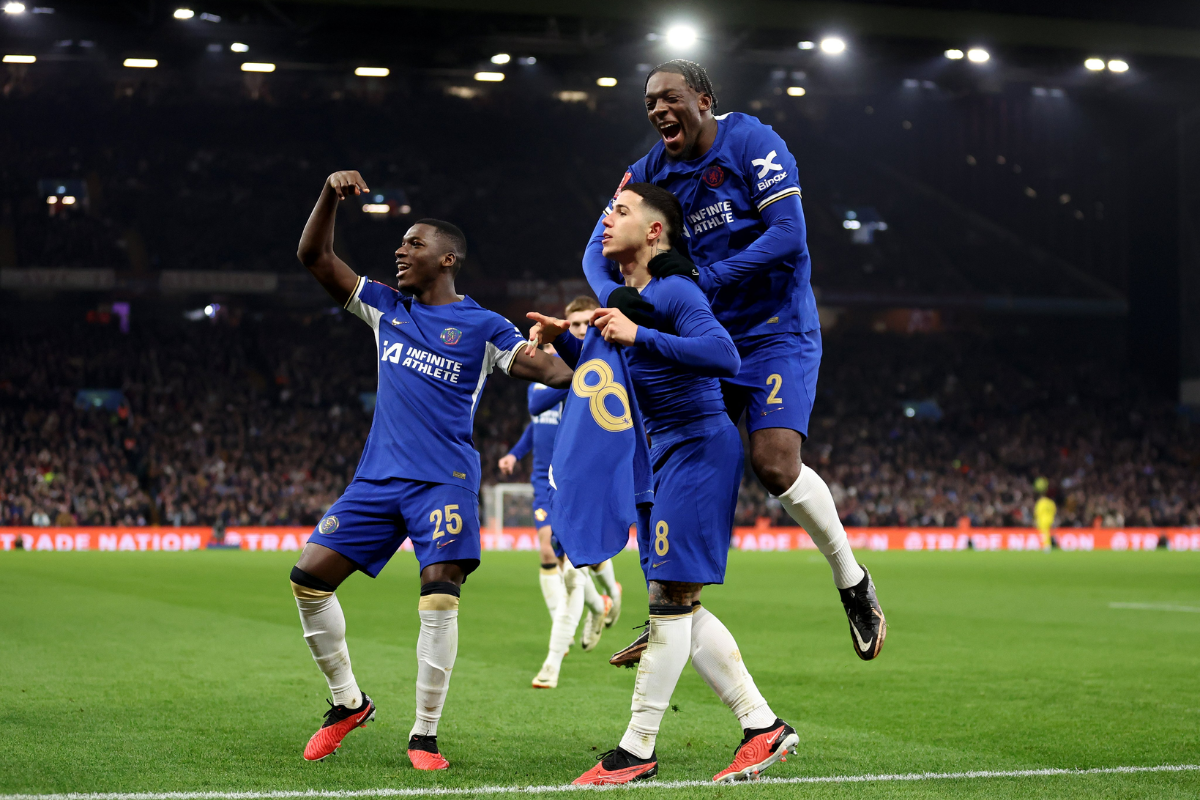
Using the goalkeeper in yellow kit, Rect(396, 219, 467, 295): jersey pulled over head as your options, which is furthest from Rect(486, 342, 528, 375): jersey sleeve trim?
the goalkeeper in yellow kit

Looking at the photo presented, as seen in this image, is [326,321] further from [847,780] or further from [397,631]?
[847,780]

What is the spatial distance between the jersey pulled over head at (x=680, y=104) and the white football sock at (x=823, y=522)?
4.64 ft

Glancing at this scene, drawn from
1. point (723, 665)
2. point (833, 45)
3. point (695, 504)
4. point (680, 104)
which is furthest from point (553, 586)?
point (833, 45)

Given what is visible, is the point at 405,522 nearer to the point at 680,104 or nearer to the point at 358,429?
the point at 680,104

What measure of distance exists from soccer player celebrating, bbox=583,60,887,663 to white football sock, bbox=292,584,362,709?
3.86ft

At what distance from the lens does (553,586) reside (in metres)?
8.73

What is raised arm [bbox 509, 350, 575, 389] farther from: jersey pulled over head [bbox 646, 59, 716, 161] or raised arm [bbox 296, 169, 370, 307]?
jersey pulled over head [bbox 646, 59, 716, 161]

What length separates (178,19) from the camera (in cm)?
2952

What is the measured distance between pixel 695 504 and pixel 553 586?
13.8 feet

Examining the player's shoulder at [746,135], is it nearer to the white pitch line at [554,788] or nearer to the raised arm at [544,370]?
the raised arm at [544,370]

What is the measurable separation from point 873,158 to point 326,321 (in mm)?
20724

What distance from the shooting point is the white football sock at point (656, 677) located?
15.4ft

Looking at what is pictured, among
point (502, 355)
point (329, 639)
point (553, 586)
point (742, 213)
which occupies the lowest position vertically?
point (553, 586)

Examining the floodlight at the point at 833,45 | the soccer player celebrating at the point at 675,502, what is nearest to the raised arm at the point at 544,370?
the soccer player celebrating at the point at 675,502
